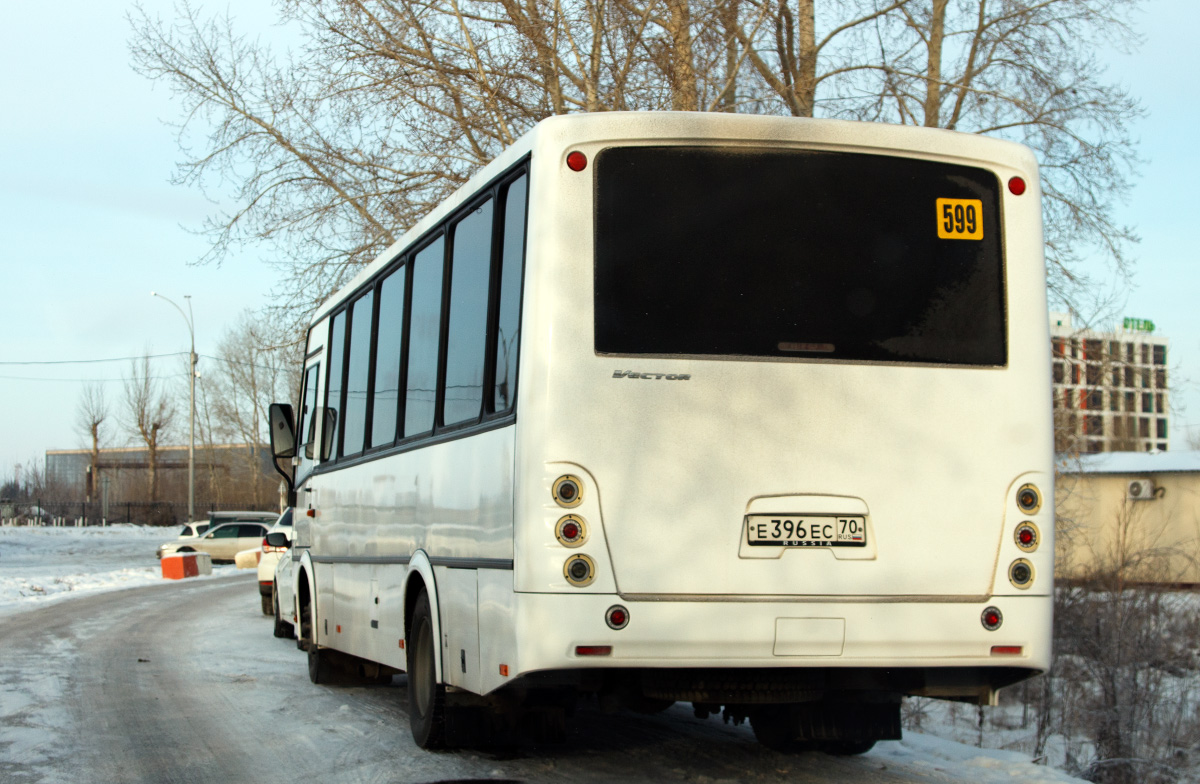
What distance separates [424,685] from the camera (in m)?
7.35

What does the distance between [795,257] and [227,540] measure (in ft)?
118

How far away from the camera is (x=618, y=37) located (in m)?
18.3

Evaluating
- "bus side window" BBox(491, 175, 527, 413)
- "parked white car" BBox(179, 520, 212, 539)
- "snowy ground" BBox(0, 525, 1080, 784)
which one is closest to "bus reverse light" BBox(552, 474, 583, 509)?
"bus side window" BBox(491, 175, 527, 413)

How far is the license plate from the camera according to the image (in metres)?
5.52

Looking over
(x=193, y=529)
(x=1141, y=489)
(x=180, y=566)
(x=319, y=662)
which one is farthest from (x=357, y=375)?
(x=1141, y=489)

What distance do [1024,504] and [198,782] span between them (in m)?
4.36

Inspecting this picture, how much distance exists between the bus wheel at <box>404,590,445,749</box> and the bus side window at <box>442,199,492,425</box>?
1.23 meters

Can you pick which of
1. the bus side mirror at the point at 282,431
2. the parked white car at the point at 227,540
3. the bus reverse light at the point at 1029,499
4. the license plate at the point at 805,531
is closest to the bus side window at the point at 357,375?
the bus side mirror at the point at 282,431

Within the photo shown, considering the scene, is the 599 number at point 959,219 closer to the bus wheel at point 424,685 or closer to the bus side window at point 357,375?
the bus wheel at point 424,685

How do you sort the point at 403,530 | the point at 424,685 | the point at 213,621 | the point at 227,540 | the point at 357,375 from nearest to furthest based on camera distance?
the point at 424,685, the point at 403,530, the point at 357,375, the point at 213,621, the point at 227,540

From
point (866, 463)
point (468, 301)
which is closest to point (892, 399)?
point (866, 463)

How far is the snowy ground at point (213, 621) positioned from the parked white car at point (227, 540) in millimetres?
914

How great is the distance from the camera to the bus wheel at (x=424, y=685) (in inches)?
281

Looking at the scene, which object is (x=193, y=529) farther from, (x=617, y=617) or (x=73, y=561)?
(x=617, y=617)
